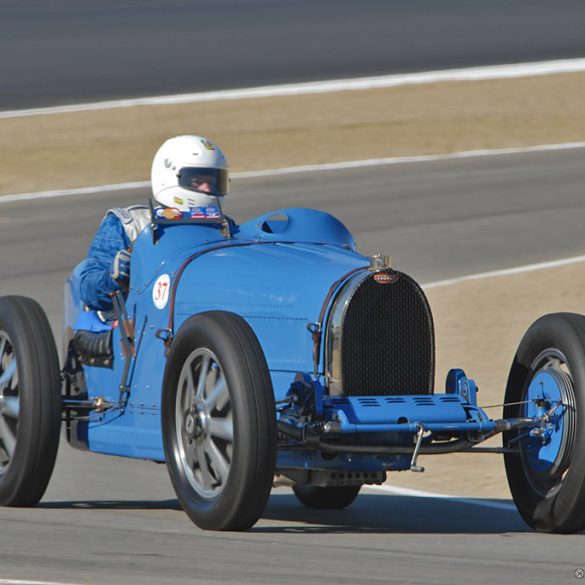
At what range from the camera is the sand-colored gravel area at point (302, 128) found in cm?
2152

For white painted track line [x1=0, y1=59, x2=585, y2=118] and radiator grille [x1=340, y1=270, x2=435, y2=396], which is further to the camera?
white painted track line [x1=0, y1=59, x2=585, y2=118]

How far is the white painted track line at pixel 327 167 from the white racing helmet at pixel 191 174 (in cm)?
1136

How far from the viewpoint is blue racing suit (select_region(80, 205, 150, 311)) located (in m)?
8.52

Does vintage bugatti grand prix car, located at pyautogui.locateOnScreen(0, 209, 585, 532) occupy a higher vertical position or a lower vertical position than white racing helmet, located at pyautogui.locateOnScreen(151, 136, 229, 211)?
lower

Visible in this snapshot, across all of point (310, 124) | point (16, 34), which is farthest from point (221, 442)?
point (16, 34)

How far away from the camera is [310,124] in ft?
77.2

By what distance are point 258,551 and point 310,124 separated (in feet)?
58.0

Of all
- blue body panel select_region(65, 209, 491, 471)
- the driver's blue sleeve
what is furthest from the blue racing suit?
blue body panel select_region(65, 209, 491, 471)

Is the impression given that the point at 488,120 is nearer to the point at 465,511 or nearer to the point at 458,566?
the point at 465,511

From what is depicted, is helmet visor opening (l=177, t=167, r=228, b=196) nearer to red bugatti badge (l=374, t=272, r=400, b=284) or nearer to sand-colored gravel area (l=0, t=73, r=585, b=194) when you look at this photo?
red bugatti badge (l=374, t=272, r=400, b=284)

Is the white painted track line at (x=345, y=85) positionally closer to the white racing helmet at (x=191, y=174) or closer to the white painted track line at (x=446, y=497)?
the white racing helmet at (x=191, y=174)

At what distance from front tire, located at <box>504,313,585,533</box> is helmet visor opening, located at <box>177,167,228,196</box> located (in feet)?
6.83

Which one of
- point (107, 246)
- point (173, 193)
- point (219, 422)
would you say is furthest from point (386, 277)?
point (107, 246)

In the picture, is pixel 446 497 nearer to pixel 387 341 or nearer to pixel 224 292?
pixel 387 341
